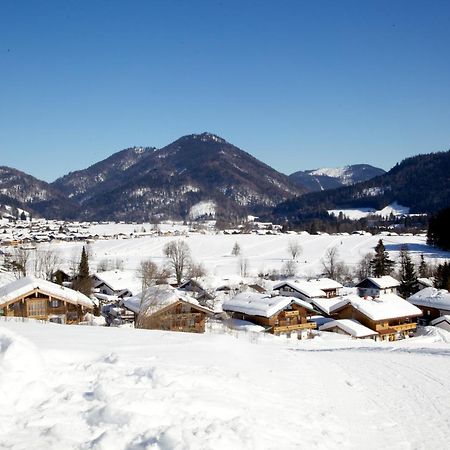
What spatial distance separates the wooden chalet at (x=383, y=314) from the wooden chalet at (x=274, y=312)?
324 cm

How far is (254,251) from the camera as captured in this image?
99375 millimetres

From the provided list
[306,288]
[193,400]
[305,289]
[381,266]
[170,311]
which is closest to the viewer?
[193,400]

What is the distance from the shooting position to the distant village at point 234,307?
2658 cm

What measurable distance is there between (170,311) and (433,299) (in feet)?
81.6

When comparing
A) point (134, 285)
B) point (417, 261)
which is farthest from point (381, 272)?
point (134, 285)

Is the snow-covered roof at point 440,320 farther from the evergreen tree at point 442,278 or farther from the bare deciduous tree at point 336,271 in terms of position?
the bare deciduous tree at point 336,271

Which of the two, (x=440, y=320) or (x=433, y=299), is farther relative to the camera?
(x=433, y=299)

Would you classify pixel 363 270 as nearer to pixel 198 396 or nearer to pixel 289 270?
pixel 289 270

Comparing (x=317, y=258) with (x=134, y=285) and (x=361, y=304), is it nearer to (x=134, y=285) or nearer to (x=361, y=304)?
(x=134, y=285)

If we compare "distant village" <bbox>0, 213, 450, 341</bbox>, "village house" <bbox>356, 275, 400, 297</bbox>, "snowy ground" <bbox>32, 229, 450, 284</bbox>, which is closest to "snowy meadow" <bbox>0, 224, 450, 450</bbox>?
"distant village" <bbox>0, 213, 450, 341</bbox>

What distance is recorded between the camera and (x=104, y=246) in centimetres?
11181

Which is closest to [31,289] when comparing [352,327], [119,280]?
[352,327]

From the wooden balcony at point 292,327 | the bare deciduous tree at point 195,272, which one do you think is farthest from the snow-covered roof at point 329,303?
the bare deciduous tree at point 195,272

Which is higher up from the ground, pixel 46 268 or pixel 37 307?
pixel 37 307
